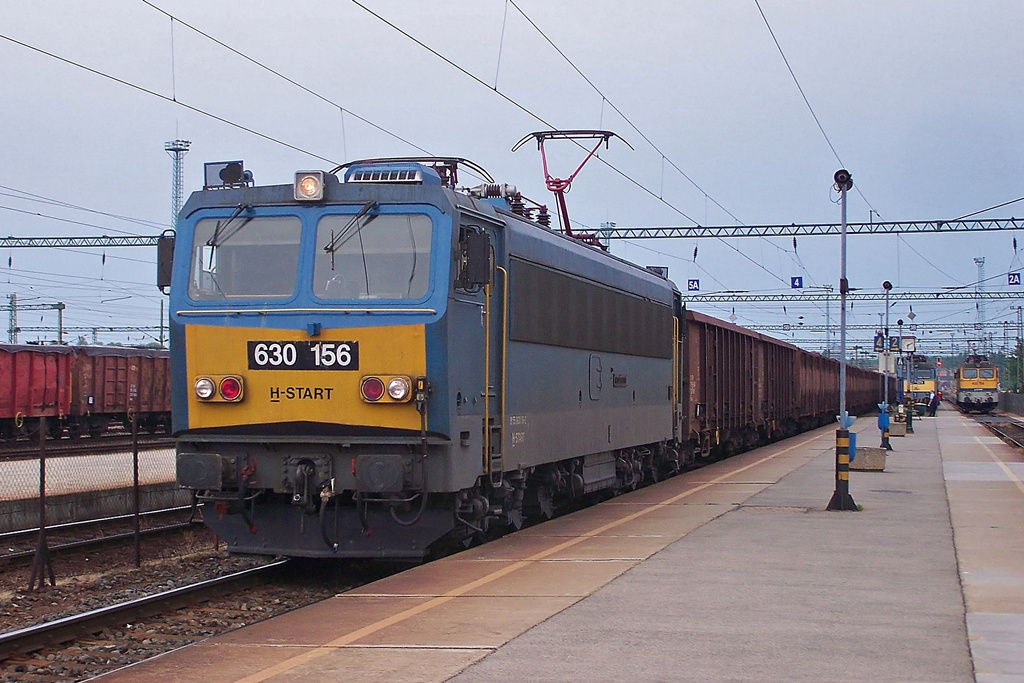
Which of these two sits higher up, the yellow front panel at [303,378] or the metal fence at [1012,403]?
the yellow front panel at [303,378]

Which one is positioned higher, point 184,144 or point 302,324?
point 184,144

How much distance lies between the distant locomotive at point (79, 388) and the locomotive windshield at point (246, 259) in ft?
71.4

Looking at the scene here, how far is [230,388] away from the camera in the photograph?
10.2 meters

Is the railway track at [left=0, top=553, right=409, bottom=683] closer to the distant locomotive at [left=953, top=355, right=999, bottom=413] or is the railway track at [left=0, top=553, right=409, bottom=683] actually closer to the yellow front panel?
the yellow front panel

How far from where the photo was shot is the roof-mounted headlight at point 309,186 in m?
10.3

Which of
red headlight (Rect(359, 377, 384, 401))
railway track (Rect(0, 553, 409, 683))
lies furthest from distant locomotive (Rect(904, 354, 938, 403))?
red headlight (Rect(359, 377, 384, 401))

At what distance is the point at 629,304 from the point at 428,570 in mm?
6847

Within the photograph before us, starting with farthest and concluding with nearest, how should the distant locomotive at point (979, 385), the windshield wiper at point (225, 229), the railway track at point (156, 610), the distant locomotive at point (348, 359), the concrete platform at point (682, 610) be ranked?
the distant locomotive at point (979, 385) → the windshield wiper at point (225, 229) → the distant locomotive at point (348, 359) → the railway track at point (156, 610) → the concrete platform at point (682, 610)

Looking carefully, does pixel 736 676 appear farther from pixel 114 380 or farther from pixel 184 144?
pixel 184 144

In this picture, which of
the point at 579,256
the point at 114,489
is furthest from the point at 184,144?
the point at 579,256

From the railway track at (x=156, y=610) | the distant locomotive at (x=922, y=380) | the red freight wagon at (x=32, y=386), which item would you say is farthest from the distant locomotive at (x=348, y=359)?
the distant locomotive at (x=922, y=380)

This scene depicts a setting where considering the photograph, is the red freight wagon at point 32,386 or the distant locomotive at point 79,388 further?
the distant locomotive at point 79,388

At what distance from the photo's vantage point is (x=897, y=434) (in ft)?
120

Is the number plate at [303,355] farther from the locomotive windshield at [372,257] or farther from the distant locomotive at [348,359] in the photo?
the locomotive windshield at [372,257]
